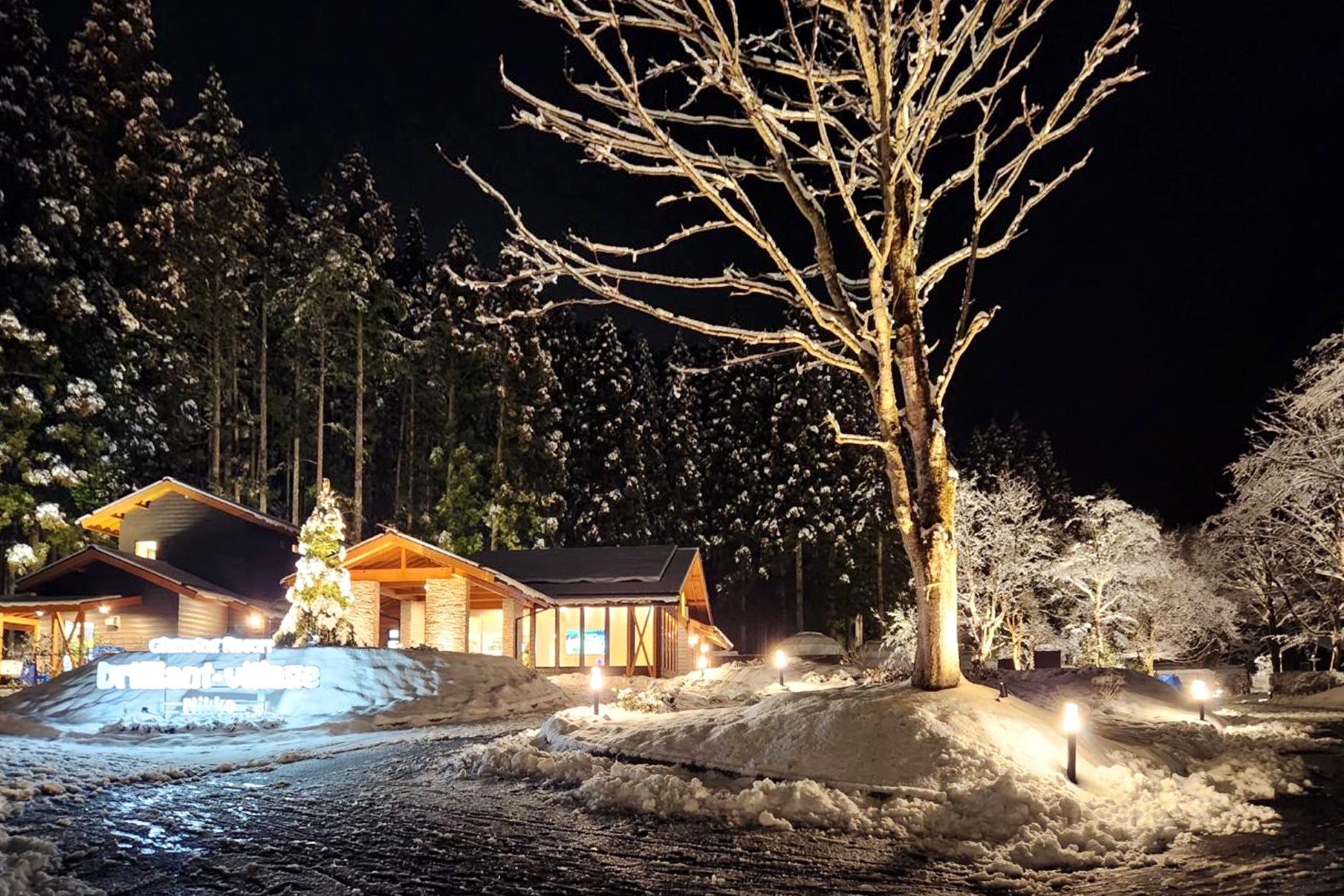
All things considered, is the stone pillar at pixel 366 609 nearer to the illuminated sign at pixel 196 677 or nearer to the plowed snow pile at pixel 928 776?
the illuminated sign at pixel 196 677

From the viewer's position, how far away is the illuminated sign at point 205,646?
66.2ft

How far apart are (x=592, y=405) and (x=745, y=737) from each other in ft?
165

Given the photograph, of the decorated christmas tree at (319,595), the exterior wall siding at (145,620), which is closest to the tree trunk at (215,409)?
the exterior wall siding at (145,620)

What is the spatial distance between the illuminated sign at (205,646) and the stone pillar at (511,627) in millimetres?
11849

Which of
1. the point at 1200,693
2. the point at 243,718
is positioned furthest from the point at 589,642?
the point at 1200,693

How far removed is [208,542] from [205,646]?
1615 cm

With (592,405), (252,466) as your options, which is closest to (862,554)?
(592,405)

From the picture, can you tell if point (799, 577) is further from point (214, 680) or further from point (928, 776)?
point (928, 776)

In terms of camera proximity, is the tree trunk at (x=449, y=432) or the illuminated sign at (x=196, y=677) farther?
the tree trunk at (x=449, y=432)

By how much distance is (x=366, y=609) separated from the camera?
102 feet

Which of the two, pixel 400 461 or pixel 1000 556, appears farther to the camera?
pixel 400 461

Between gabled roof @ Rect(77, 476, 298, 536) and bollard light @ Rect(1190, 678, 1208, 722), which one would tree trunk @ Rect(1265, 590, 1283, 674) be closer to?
bollard light @ Rect(1190, 678, 1208, 722)

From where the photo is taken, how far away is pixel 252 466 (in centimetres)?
4653

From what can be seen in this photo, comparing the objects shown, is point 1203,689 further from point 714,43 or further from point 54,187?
point 54,187
